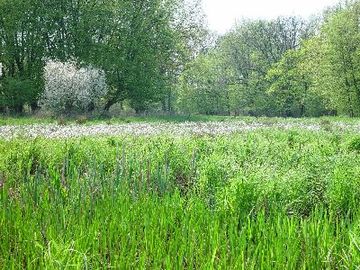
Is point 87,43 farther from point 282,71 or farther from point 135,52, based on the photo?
point 282,71

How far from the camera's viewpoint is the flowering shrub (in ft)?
116

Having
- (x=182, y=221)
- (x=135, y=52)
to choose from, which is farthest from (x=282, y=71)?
(x=182, y=221)

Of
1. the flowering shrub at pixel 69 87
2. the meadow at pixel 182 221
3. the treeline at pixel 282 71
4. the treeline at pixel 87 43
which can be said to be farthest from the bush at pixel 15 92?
the meadow at pixel 182 221

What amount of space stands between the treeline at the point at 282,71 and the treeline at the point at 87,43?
1033 centimetres

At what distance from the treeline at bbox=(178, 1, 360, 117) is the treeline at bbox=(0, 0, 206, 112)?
10334 millimetres

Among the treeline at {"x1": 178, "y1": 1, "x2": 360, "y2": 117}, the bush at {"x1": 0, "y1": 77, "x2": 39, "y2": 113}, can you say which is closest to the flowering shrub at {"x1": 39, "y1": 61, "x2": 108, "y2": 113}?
the bush at {"x1": 0, "y1": 77, "x2": 39, "y2": 113}

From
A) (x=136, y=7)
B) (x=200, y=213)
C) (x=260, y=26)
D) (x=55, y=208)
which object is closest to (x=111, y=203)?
(x=55, y=208)

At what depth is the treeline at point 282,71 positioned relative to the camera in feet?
125

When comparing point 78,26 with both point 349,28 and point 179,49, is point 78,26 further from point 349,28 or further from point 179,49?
point 349,28

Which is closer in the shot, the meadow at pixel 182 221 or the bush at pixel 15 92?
the meadow at pixel 182 221

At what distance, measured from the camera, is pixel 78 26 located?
130ft

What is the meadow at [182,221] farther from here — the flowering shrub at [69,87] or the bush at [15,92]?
the bush at [15,92]

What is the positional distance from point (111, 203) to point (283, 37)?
205ft

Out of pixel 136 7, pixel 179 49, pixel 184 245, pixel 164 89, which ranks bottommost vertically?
pixel 184 245
